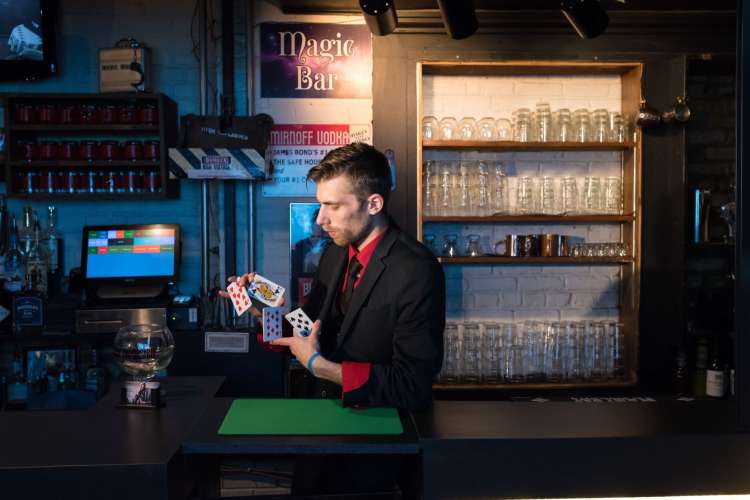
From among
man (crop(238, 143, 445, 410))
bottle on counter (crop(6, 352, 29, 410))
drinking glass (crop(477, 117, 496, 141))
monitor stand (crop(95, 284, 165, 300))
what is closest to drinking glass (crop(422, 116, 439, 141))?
drinking glass (crop(477, 117, 496, 141))

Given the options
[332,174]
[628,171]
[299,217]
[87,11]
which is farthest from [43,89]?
[628,171]

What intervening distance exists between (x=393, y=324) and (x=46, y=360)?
8.45ft

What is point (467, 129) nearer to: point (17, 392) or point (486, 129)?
point (486, 129)

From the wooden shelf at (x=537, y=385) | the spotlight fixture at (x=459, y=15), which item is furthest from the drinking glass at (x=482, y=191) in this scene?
the spotlight fixture at (x=459, y=15)

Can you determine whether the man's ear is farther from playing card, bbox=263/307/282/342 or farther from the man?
playing card, bbox=263/307/282/342

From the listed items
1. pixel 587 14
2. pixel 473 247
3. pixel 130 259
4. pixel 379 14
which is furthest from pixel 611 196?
pixel 130 259

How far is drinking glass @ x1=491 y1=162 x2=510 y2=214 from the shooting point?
3965 mm

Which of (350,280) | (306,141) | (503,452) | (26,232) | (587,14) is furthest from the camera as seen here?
(306,141)

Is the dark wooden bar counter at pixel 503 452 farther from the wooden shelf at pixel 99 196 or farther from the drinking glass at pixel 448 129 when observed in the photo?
the drinking glass at pixel 448 129

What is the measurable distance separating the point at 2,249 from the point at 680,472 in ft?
12.5

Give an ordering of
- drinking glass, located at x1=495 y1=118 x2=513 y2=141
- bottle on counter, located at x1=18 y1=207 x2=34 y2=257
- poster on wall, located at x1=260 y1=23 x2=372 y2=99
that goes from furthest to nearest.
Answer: poster on wall, located at x1=260 y1=23 x2=372 y2=99, bottle on counter, located at x1=18 y1=207 x2=34 y2=257, drinking glass, located at x1=495 y1=118 x2=513 y2=141

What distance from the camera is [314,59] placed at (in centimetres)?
415

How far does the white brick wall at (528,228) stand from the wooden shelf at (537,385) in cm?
48

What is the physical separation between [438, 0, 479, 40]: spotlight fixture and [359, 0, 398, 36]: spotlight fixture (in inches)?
10.0
